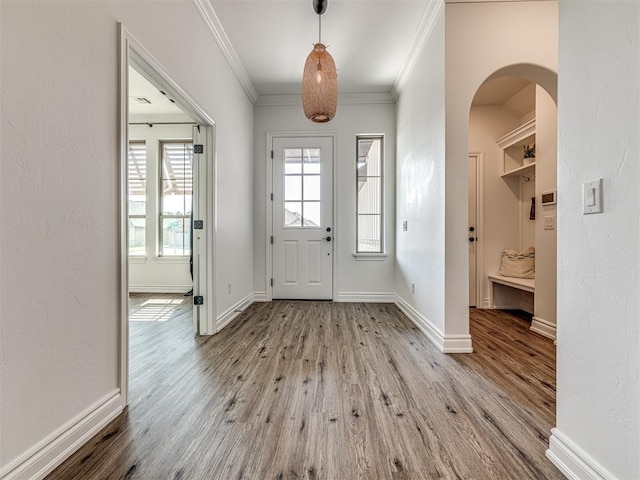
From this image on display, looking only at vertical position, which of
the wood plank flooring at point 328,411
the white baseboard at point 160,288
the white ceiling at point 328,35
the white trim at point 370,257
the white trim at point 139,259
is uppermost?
the white ceiling at point 328,35

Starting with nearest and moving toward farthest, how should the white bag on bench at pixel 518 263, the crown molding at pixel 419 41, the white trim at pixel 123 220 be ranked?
1. the white trim at pixel 123 220
2. the crown molding at pixel 419 41
3. the white bag on bench at pixel 518 263

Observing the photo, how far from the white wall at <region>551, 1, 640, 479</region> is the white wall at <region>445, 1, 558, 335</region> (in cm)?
112

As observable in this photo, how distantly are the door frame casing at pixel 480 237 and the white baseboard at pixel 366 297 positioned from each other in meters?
1.10

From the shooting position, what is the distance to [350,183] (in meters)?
4.07

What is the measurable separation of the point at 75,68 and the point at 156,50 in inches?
28.5

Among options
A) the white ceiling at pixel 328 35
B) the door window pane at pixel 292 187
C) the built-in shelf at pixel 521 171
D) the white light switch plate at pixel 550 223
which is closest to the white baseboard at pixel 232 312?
the door window pane at pixel 292 187

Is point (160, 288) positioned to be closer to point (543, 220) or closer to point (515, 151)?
point (543, 220)

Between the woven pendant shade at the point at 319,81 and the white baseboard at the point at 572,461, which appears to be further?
the woven pendant shade at the point at 319,81

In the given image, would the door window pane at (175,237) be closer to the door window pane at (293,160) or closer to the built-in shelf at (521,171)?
the door window pane at (293,160)

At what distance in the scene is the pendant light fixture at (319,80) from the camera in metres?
2.28

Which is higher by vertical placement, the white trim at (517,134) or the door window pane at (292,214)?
the white trim at (517,134)

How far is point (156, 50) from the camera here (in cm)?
182

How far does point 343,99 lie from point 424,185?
2.00 metres

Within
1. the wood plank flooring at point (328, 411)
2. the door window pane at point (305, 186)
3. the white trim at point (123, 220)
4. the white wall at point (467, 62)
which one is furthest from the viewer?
the door window pane at point (305, 186)
